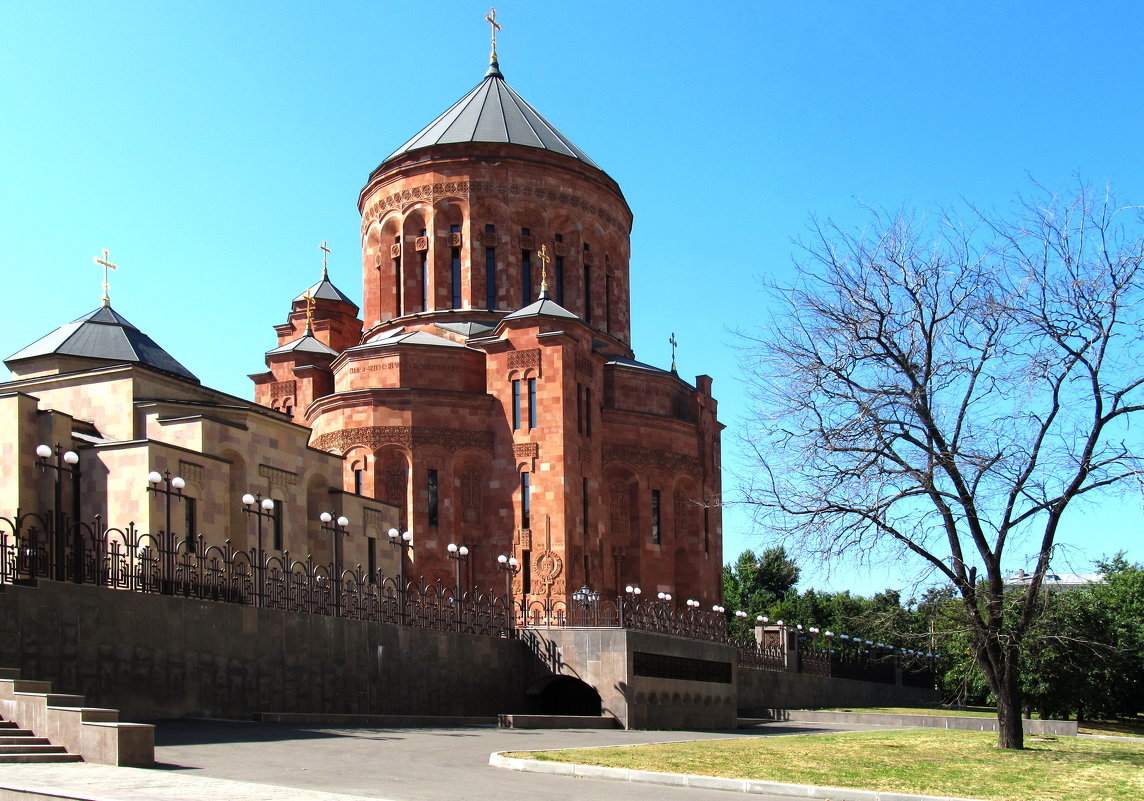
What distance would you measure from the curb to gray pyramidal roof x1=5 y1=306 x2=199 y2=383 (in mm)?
21090

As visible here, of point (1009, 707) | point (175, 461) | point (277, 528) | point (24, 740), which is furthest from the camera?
point (277, 528)

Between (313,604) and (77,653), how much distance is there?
6202 millimetres

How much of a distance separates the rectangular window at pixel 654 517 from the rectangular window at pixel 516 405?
550 cm

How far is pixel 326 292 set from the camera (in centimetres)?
5269

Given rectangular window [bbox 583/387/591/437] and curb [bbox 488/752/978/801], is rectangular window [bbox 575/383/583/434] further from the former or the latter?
curb [bbox 488/752/978/801]

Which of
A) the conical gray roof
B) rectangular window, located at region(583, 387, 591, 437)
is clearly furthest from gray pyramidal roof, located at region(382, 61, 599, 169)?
rectangular window, located at region(583, 387, 591, 437)

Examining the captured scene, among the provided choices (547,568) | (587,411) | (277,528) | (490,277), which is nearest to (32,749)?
(277,528)

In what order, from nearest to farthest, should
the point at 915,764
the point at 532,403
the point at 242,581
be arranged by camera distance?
the point at 915,764 → the point at 242,581 → the point at 532,403

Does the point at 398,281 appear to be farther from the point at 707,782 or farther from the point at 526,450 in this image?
the point at 707,782

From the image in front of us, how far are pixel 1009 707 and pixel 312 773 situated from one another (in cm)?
1146

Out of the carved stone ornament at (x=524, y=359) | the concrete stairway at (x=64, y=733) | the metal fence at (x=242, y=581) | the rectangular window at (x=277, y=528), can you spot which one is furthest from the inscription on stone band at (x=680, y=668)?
the concrete stairway at (x=64, y=733)

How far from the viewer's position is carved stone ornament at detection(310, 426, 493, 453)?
1521 inches

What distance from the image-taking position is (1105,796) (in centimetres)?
1437

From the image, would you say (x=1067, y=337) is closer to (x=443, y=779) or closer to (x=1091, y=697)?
(x=443, y=779)
